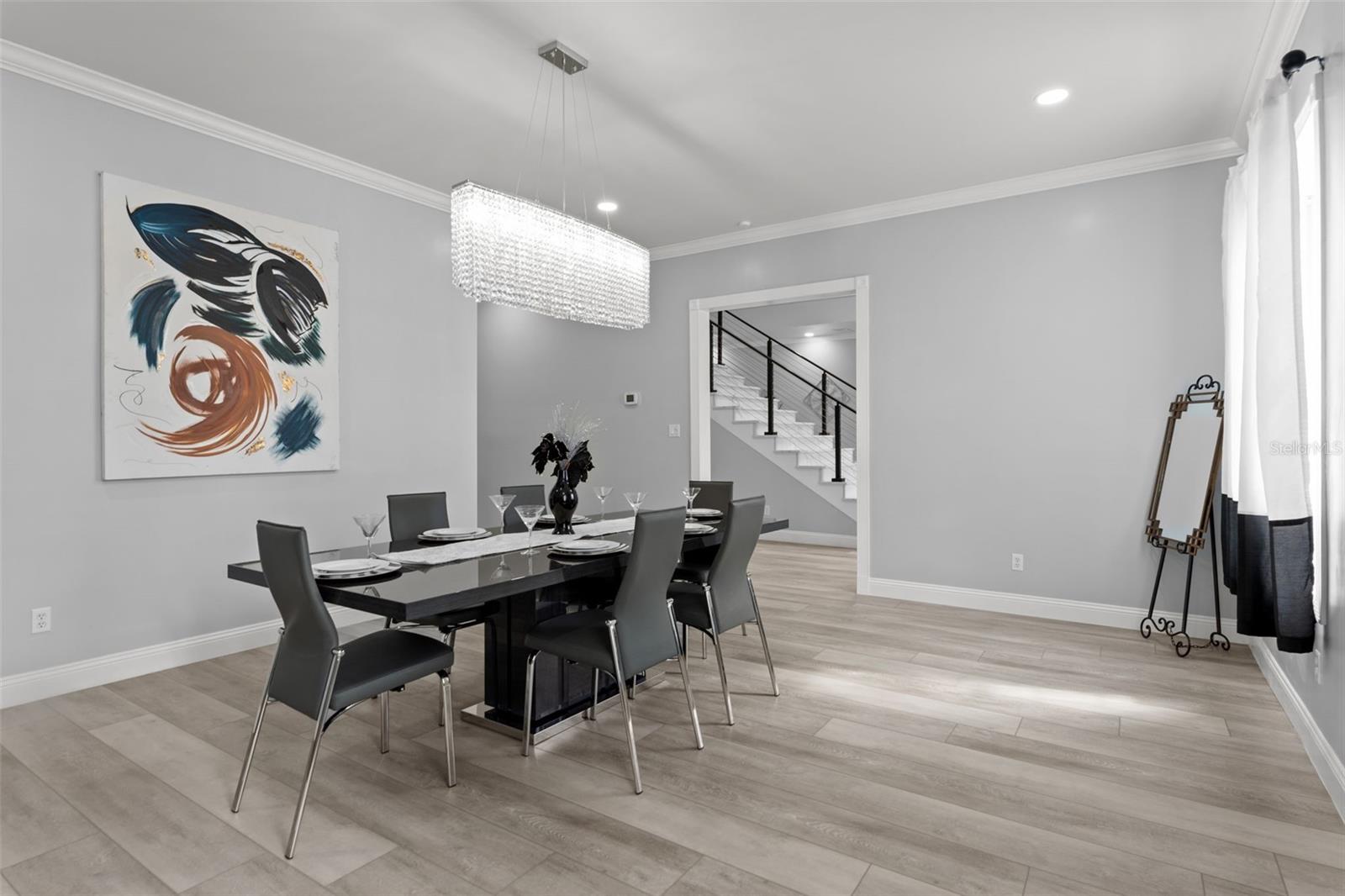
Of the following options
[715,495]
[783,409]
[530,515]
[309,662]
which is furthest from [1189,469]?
[783,409]

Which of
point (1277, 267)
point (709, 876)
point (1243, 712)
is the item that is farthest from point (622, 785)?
point (1277, 267)

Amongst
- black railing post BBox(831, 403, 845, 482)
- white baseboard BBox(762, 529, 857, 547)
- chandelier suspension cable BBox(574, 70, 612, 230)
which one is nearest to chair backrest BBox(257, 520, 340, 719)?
chandelier suspension cable BBox(574, 70, 612, 230)

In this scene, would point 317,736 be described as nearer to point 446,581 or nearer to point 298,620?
point 298,620

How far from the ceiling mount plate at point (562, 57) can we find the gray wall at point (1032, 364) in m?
2.72

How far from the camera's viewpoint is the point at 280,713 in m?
2.99

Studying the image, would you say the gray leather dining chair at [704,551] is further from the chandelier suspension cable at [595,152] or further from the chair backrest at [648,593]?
the chandelier suspension cable at [595,152]

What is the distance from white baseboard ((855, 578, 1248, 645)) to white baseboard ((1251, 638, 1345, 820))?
0.52 meters

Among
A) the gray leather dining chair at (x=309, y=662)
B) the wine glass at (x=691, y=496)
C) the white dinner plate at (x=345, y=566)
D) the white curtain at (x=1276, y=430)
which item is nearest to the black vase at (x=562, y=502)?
the wine glass at (x=691, y=496)

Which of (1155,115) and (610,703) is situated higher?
(1155,115)

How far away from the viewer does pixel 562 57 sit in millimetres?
3031

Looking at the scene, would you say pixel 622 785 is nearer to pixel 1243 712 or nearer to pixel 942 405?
pixel 1243 712

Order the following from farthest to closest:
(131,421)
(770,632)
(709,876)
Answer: (770,632) → (131,421) → (709,876)

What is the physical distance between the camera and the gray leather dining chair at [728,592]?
295 centimetres

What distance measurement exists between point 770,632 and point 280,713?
8.27 feet
